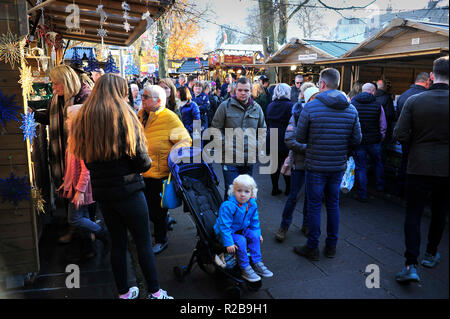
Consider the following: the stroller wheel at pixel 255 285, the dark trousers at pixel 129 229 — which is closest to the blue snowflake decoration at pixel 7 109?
the dark trousers at pixel 129 229

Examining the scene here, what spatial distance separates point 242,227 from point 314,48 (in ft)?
31.1

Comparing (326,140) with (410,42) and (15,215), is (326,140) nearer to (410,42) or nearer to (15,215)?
(15,215)

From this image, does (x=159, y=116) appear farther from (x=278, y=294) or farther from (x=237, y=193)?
(x=278, y=294)

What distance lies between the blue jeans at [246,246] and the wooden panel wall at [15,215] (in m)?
1.95

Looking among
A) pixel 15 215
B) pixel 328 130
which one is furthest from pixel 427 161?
pixel 15 215

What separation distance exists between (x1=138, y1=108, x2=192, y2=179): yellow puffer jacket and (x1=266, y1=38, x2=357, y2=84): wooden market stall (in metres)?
7.16

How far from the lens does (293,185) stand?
14.1ft

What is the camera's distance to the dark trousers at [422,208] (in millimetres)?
1601

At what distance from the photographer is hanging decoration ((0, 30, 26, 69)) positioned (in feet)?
9.18

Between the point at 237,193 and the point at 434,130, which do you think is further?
the point at 237,193

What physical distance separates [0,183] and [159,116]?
162cm

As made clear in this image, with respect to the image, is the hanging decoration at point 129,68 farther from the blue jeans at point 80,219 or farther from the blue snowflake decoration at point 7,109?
the blue snowflake decoration at point 7,109
